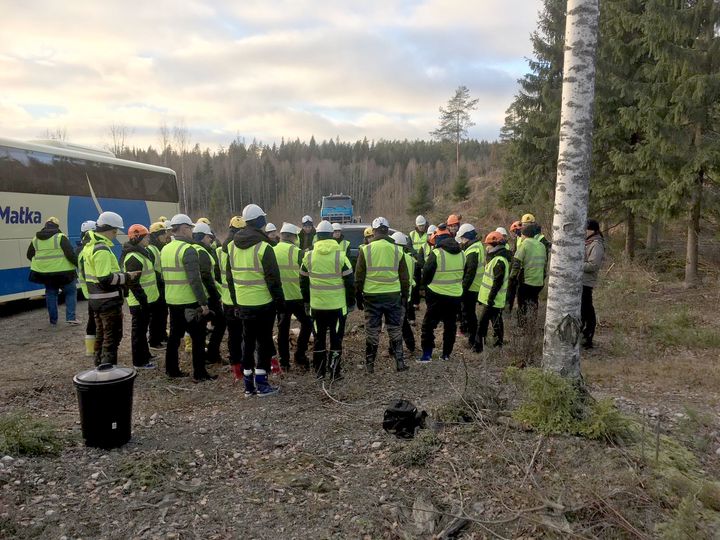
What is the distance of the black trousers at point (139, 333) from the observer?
7.41 m

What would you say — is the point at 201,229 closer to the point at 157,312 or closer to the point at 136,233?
the point at 136,233

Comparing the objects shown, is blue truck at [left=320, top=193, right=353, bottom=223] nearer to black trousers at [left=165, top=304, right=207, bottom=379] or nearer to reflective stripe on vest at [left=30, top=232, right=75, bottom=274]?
reflective stripe on vest at [left=30, top=232, right=75, bottom=274]

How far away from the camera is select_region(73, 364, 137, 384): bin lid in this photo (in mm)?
4455

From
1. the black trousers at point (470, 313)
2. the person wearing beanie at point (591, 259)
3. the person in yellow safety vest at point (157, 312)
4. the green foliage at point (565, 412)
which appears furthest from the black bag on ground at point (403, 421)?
the person in yellow safety vest at point (157, 312)

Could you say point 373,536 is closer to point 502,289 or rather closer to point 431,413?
point 431,413

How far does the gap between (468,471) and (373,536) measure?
99 cm

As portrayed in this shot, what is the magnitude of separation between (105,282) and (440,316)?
4.74 meters

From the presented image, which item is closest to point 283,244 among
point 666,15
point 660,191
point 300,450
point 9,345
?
point 300,450

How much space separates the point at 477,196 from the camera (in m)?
38.9

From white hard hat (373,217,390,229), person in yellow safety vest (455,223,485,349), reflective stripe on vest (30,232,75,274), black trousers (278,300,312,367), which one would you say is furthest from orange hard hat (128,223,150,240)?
person in yellow safety vest (455,223,485,349)

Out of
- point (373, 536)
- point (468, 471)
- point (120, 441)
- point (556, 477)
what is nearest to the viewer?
point (373, 536)

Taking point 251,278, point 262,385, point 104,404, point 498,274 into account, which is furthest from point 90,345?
point 498,274

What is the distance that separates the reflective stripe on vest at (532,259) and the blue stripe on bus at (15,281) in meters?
11.2

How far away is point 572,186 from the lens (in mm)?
4395
